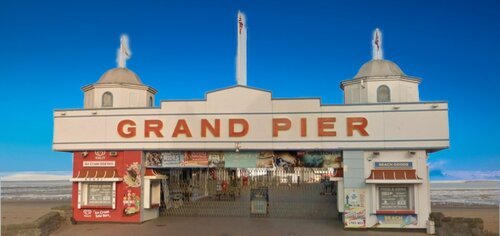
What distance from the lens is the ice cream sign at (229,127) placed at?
18.5 meters

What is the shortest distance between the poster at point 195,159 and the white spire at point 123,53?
635 cm

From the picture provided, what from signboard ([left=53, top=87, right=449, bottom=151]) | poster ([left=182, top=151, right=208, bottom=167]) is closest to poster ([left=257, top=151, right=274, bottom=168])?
signboard ([left=53, top=87, right=449, bottom=151])

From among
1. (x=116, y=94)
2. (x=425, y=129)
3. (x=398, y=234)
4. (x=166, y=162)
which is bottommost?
(x=398, y=234)

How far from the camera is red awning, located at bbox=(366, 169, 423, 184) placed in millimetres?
17469

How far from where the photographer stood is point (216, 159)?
Result: 64.4 ft

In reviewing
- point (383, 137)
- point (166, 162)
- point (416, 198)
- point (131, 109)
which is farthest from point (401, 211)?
point (131, 109)

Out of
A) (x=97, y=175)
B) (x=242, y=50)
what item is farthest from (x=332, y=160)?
(x=97, y=175)

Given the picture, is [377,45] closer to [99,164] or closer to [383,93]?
[383,93]

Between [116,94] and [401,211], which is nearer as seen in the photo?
[401,211]

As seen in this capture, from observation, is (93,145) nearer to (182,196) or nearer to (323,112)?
(182,196)

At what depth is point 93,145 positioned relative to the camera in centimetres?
1989

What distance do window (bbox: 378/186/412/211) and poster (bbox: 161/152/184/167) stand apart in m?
8.44

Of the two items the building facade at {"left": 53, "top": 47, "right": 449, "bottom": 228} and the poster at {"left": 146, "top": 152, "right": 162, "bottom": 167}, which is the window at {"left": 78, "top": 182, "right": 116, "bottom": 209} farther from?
the poster at {"left": 146, "top": 152, "right": 162, "bottom": 167}

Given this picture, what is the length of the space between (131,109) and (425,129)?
12.2 meters
